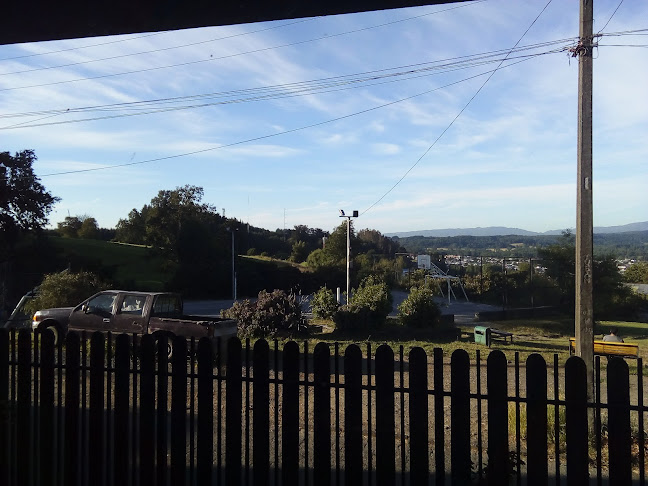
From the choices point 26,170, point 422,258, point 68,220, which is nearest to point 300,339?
point 422,258

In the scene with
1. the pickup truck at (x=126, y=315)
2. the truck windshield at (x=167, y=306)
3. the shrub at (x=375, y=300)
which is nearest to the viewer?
the pickup truck at (x=126, y=315)

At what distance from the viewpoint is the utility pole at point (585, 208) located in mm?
8758

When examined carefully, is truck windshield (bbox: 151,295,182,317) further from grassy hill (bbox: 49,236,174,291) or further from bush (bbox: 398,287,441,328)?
grassy hill (bbox: 49,236,174,291)

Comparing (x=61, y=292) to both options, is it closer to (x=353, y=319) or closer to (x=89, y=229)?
(x=353, y=319)

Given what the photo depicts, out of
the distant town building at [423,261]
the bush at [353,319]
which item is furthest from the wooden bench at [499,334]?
the distant town building at [423,261]

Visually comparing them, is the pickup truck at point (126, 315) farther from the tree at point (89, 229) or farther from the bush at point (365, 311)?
the tree at point (89, 229)

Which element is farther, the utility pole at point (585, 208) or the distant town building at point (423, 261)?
the distant town building at point (423, 261)

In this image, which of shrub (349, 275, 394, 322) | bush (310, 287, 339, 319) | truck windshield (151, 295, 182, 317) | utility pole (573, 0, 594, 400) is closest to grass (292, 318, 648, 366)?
bush (310, 287, 339, 319)

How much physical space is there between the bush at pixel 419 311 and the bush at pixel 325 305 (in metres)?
2.66

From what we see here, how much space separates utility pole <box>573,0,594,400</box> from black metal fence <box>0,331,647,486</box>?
12.2 ft

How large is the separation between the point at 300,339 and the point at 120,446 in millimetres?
14118

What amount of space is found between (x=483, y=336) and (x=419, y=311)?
3.32m

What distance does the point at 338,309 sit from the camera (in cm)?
2117

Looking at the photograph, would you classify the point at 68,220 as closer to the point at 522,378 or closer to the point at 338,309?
the point at 338,309
